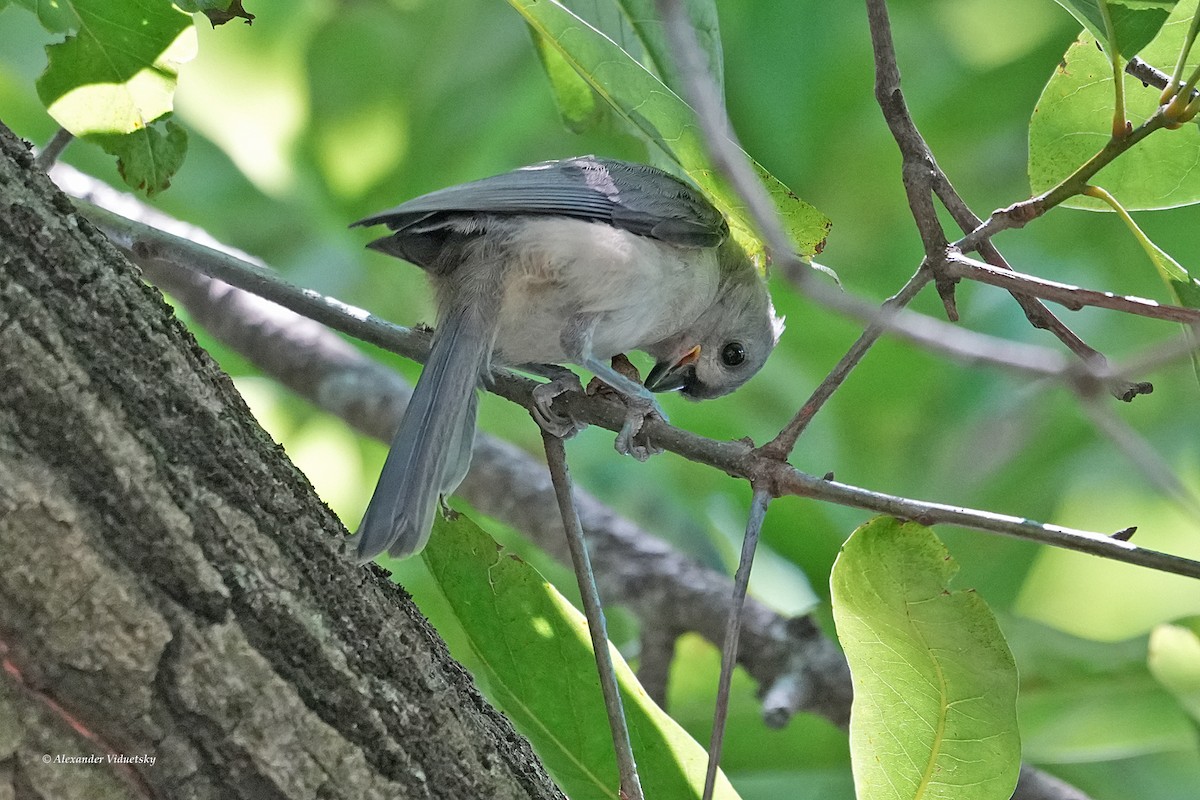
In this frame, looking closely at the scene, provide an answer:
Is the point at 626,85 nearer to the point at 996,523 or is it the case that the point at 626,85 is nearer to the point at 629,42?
the point at 629,42

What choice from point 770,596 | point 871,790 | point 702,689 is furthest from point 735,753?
point 871,790

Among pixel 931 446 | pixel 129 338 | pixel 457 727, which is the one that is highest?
pixel 931 446

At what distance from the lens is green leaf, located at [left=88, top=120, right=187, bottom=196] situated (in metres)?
2.27

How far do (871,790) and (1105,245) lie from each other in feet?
11.3

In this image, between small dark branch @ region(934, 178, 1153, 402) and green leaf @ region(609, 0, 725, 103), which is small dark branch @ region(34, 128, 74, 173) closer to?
green leaf @ region(609, 0, 725, 103)

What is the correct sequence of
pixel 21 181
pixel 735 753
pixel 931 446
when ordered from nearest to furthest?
pixel 21 181, pixel 735 753, pixel 931 446

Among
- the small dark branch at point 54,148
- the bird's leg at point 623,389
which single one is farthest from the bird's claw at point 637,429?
the small dark branch at point 54,148

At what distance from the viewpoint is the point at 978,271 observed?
5.59 feet

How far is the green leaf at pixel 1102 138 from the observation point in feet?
6.75

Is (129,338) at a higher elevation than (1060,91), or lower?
lower

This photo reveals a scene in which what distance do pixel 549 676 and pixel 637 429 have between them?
0.48m

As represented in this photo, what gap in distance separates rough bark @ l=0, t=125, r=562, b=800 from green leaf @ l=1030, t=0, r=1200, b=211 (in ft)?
4.75

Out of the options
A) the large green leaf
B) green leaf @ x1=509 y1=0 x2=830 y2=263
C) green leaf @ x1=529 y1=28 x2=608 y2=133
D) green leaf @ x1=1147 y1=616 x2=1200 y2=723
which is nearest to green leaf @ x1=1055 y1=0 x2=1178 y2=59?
green leaf @ x1=509 y1=0 x2=830 y2=263

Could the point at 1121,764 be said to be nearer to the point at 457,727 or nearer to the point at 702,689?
the point at 702,689
